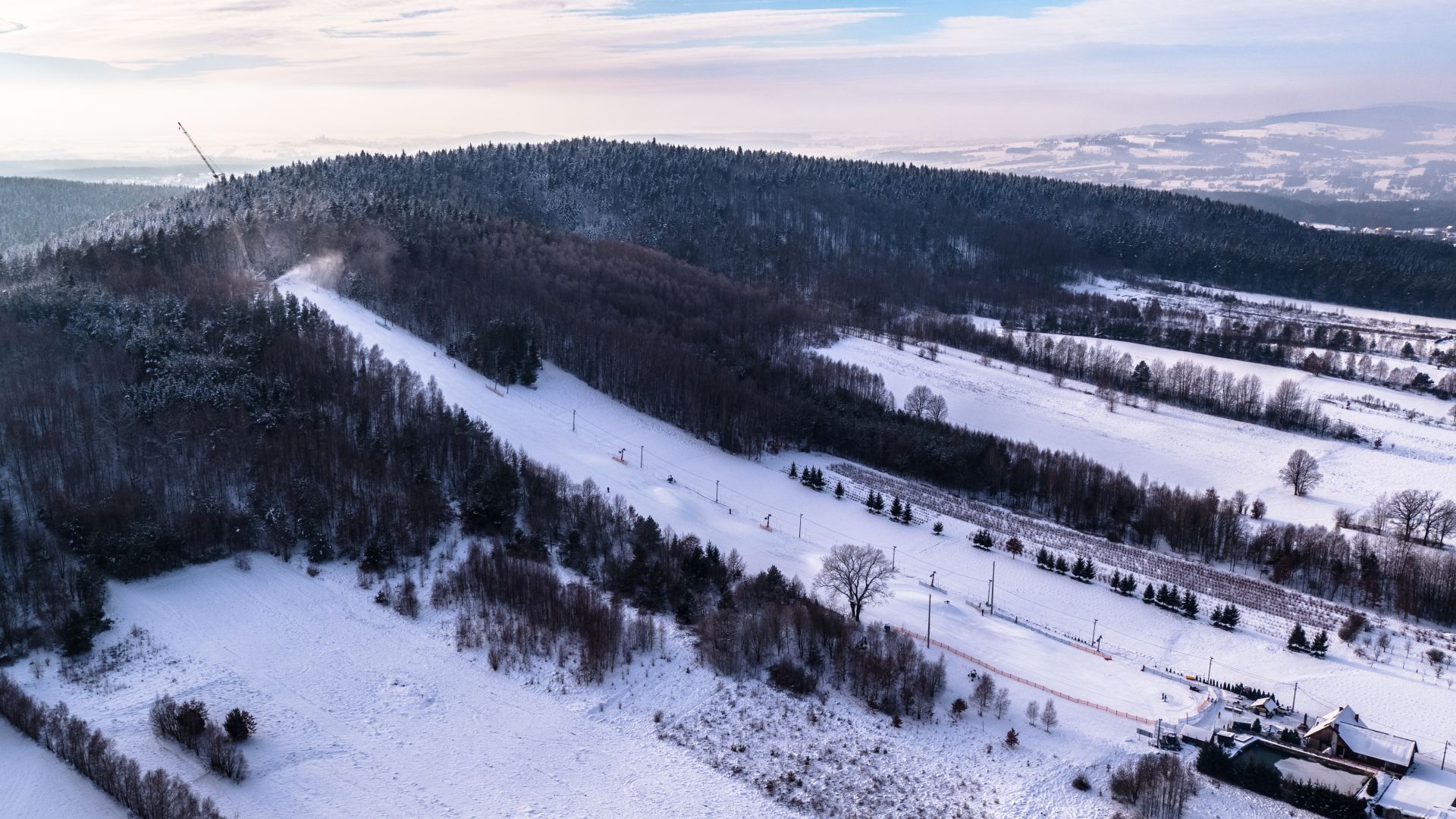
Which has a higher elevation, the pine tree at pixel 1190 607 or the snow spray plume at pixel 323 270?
the snow spray plume at pixel 323 270

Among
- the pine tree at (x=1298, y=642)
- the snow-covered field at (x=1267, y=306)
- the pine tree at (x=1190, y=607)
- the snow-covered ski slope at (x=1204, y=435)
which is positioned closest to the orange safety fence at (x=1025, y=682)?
the pine tree at (x=1298, y=642)

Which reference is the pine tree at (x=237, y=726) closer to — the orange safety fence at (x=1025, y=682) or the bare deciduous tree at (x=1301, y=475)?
the orange safety fence at (x=1025, y=682)

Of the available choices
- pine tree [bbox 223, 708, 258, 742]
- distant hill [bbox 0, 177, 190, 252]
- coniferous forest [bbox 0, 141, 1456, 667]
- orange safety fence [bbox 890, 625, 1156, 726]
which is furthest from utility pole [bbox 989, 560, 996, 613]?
distant hill [bbox 0, 177, 190, 252]

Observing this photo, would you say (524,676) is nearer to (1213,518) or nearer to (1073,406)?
(1213,518)

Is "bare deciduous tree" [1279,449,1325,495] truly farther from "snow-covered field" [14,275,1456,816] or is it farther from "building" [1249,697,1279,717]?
"building" [1249,697,1279,717]

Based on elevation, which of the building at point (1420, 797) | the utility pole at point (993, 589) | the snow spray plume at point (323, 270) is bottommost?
the building at point (1420, 797)

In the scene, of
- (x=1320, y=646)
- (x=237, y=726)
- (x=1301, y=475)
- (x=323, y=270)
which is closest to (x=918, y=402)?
(x=1301, y=475)

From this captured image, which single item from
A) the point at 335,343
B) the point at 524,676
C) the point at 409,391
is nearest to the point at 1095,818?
the point at 524,676
